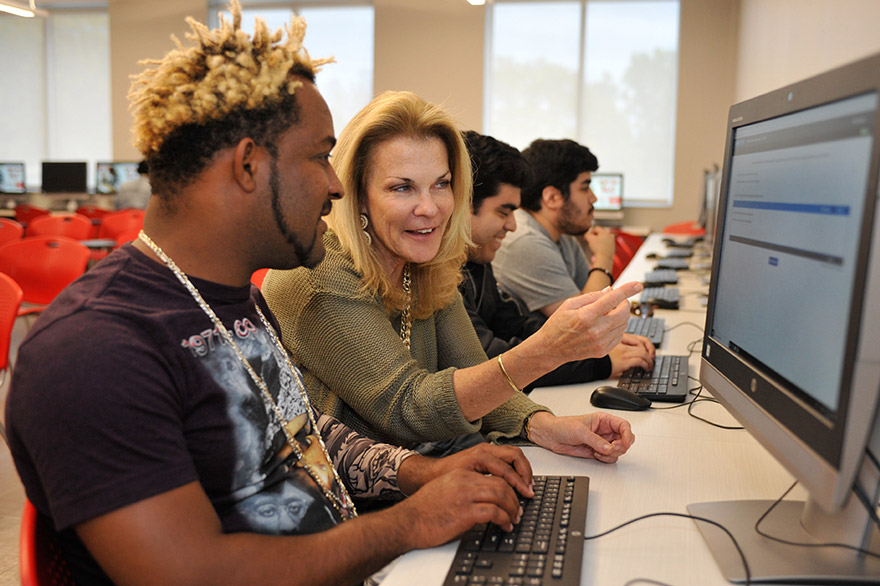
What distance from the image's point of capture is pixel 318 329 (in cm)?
136

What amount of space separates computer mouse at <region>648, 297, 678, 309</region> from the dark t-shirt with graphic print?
80.1 inches

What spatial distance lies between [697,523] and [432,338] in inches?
30.7

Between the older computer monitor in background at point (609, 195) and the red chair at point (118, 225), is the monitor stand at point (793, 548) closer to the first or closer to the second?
the red chair at point (118, 225)

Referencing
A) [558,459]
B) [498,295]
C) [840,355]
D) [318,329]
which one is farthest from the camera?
[498,295]

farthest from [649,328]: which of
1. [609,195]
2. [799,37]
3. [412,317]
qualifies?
[609,195]

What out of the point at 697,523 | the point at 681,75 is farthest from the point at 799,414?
the point at 681,75

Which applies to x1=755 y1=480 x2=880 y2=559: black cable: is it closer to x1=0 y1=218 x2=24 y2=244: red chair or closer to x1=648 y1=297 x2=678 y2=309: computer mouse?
x1=648 y1=297 x2=678 y2=309: computer mouse

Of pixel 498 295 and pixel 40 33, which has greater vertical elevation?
pixel 40 33

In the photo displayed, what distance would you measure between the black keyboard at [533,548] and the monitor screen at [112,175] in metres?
8.73

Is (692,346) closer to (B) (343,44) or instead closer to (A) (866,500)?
(A) (866,500)

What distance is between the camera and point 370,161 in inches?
59.1

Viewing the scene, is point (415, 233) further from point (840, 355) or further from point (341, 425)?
point (840, 355)

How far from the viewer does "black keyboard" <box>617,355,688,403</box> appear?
5.17 feet

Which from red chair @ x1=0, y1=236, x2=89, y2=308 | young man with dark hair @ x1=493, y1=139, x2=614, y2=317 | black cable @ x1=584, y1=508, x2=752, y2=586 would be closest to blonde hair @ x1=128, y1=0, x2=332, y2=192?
black cable @ x1=584, y1=508, x2=752, y2=586
